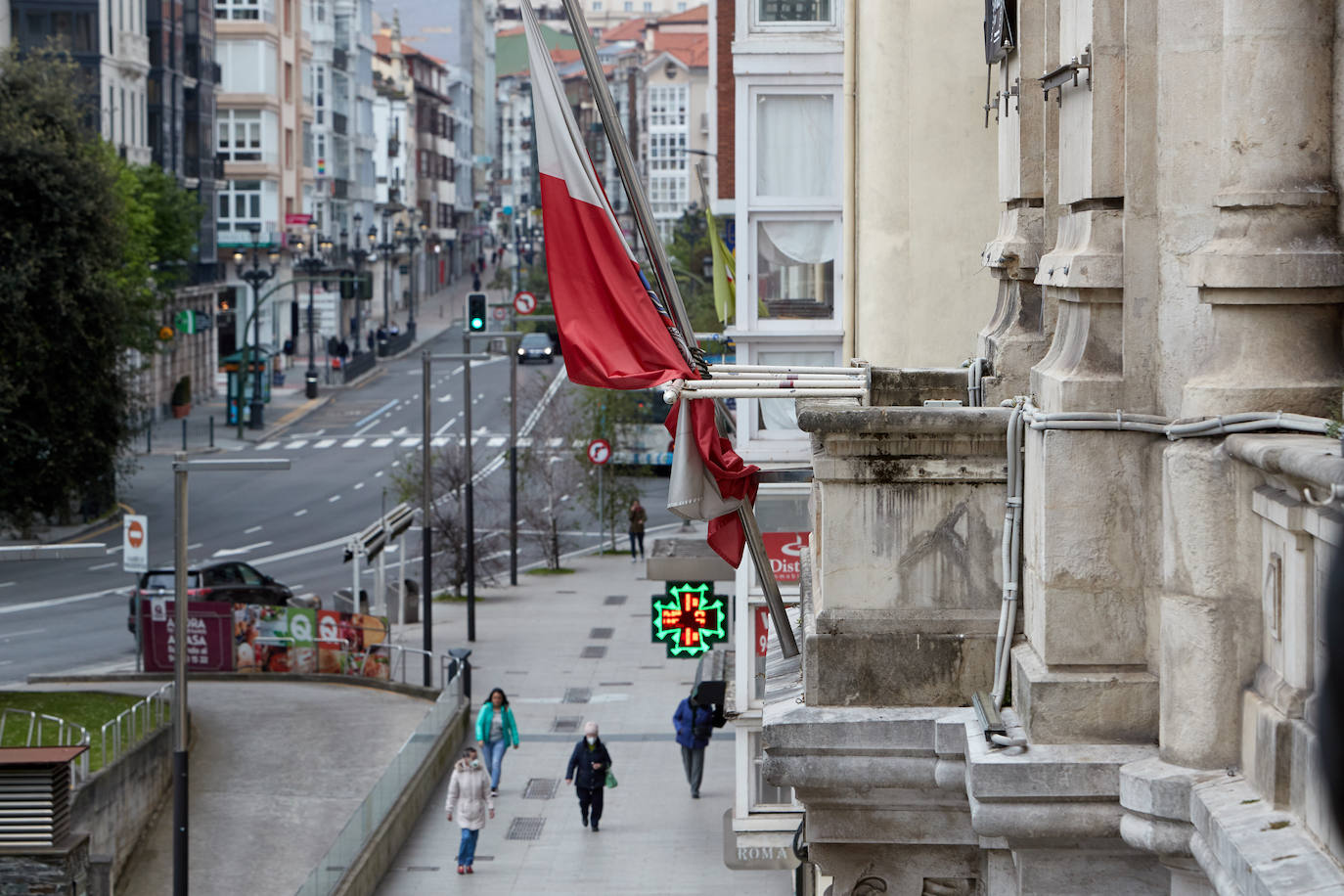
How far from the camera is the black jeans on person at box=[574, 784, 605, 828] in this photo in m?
25.2

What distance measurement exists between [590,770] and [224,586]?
15.3 m

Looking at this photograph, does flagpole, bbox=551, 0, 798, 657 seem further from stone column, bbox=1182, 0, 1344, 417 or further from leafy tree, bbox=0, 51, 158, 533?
leafy tree, bbox=0, 51, 158, 533

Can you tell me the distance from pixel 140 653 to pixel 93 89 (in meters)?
40.2

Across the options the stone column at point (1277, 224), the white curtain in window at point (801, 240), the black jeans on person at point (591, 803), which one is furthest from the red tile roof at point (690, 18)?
the stone column at point (1277, 224)

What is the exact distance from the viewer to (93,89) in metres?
69.6

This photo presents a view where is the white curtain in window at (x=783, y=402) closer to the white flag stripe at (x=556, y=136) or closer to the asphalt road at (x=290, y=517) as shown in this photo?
the white flag stripe at (x=556, y=136)

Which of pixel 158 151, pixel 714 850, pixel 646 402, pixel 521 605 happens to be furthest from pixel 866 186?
pixel 158 151

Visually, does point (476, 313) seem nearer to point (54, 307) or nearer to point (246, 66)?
point (54, 307)

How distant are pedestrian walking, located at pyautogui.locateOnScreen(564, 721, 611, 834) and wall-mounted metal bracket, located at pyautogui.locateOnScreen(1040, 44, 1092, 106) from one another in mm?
17772

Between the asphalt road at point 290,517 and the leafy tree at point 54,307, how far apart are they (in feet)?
7.79

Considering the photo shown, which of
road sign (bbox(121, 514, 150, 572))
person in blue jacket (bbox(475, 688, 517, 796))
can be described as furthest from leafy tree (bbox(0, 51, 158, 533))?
person in blue jacket (bbox(475, 688, 517, 796))

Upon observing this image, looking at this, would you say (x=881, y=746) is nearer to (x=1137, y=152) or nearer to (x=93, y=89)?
(x=1137, y=152)

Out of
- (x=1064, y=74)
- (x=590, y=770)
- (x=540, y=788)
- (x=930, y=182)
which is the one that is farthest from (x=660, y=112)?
(x=1064, y=74)

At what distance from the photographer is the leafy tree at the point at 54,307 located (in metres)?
38.6
